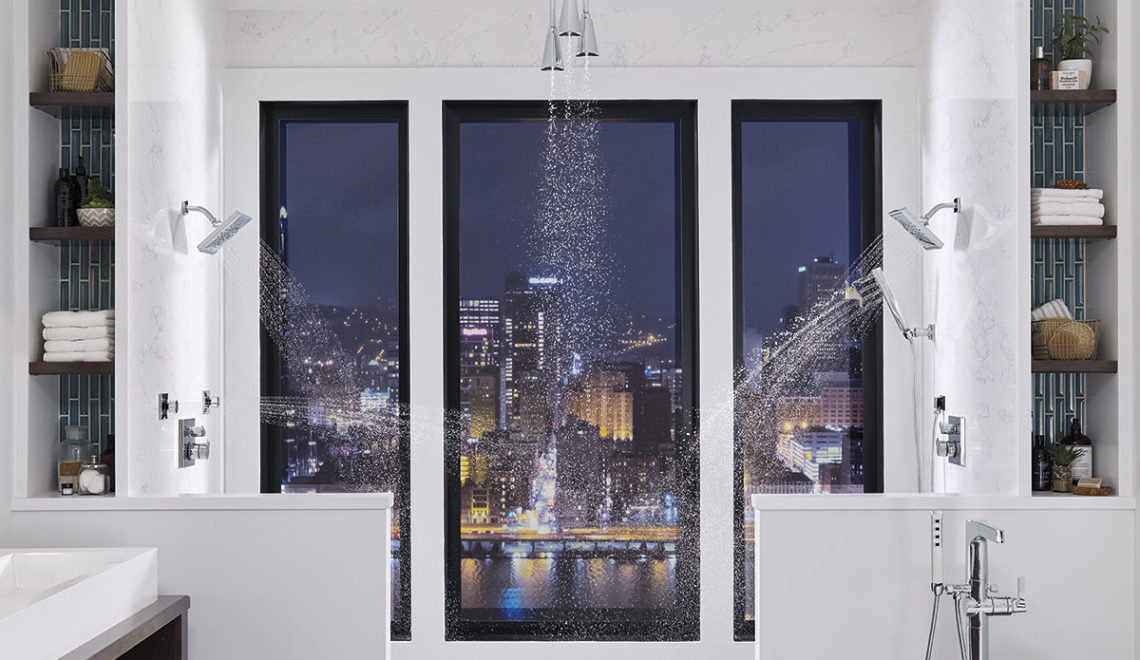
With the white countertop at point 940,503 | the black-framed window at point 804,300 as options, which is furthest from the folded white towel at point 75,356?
the black-framed window at point 804,300

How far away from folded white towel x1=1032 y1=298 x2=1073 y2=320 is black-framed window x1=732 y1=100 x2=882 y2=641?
2.19ft

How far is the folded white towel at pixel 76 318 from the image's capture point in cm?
250

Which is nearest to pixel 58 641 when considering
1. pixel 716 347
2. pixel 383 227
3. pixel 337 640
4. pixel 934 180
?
pixel 337 640

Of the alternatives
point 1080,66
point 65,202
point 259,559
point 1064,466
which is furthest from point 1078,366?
point 65,202

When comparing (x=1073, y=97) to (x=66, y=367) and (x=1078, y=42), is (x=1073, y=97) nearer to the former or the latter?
(x=1078, y=42)

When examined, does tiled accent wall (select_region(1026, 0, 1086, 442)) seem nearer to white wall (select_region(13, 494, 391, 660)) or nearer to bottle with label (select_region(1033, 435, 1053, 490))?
bottle with label (select_region(1033, 435, 1053, 490))

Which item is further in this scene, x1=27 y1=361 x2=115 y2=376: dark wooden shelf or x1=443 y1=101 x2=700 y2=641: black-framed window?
x1=443 y1=101 x2=700 y2=641: black-framed window

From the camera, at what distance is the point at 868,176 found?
325 cm

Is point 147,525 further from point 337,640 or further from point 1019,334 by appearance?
point 1019,334

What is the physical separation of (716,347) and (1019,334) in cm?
99

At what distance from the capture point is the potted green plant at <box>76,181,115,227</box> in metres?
2.54

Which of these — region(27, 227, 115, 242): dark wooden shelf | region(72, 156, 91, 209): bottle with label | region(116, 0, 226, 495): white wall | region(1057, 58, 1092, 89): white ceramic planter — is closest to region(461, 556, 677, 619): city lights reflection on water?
region(116, 0, 226, 495): white wall

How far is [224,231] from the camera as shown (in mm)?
2754

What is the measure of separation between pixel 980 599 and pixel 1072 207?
1.10 m
